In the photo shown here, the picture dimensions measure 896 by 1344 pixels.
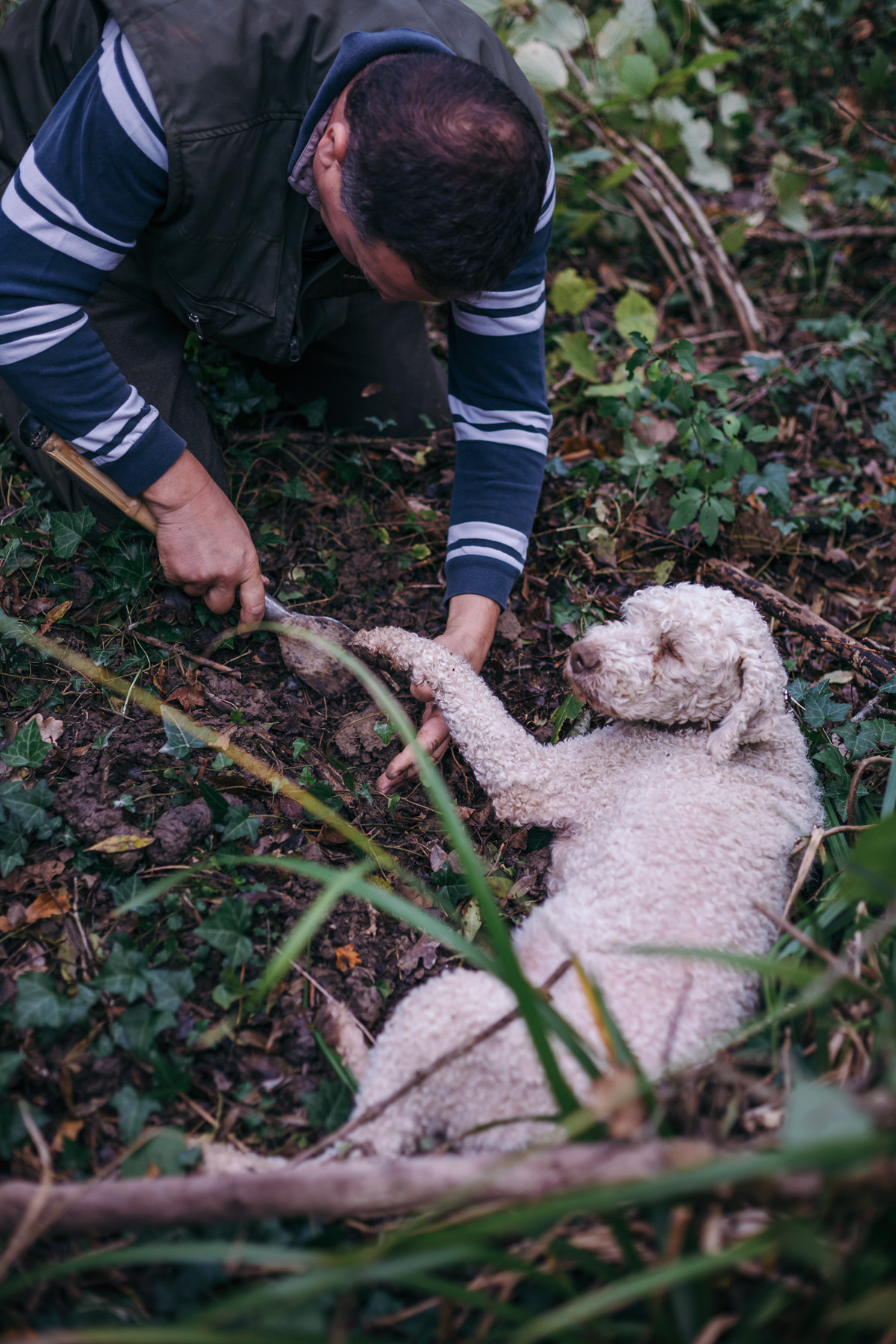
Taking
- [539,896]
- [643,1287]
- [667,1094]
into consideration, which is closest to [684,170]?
[539,896]

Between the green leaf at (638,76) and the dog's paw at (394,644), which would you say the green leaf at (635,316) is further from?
the dog's paw at (394,644)

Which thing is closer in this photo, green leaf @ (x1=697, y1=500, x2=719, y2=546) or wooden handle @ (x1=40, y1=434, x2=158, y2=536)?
wooden handle @ (x1=40, y1=434, x2=158, y2=536)

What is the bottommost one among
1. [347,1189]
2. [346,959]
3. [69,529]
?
[346,959]

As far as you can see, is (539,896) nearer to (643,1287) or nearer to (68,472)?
(643,1287)

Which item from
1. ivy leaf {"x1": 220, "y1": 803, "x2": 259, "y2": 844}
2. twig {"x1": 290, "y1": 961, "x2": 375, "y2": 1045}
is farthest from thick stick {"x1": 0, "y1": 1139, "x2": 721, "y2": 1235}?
ivy leaf {"x1": 220, "y1": 803, "x2": 259, "y2": 844}

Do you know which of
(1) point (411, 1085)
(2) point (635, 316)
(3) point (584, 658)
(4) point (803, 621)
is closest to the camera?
(1) point (411, 1085)

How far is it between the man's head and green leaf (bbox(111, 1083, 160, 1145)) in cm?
215

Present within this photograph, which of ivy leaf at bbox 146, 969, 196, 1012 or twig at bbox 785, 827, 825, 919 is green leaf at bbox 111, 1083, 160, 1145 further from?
twig at bbox 785, 827, 825, 919

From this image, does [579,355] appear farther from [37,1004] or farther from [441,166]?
[37,1004]

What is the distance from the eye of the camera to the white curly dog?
1924 mm

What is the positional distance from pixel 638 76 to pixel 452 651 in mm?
3500

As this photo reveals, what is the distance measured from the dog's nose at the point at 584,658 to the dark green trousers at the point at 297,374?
5.15 feet

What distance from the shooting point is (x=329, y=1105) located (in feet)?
6.66

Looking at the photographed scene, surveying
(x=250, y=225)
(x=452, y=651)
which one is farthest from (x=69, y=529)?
(x=452, y=651)
